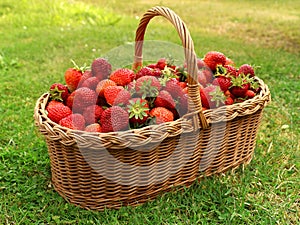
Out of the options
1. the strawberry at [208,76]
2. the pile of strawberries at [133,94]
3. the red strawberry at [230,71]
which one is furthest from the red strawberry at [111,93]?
the red strawberry at [230,71]

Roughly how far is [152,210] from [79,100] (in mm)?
565

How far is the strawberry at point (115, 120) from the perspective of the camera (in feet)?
5.49

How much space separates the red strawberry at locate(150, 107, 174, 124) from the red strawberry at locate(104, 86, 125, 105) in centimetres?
17

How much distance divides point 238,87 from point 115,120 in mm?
647

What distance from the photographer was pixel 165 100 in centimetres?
179

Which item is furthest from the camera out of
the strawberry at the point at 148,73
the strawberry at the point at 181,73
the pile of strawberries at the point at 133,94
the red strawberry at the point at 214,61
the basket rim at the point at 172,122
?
the red strawberry at the point at 214,61

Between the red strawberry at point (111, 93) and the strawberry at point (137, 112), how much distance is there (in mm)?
86

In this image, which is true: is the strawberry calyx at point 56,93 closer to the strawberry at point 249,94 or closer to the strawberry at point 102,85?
the strawberry at point 102,85

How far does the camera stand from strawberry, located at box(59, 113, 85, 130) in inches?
66.9

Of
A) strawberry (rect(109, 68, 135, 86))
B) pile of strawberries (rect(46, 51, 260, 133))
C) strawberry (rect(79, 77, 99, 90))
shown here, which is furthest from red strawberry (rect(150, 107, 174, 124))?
strawberry (rect(79, 77, 99, 90))

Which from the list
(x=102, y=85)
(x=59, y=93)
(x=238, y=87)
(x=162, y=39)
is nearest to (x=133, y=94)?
(x=102, y=85)

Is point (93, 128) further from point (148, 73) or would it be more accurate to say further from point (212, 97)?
point (212, 97)

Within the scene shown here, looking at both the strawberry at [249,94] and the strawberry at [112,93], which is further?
the strawberry at [249,94]

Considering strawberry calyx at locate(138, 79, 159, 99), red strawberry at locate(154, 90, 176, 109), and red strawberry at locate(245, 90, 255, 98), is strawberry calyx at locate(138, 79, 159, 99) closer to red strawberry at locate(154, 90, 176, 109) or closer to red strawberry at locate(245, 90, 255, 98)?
red strawberry at locate(154, 90, 176, 109)
